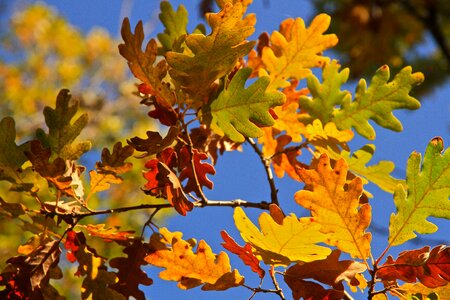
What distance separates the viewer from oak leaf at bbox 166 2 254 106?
996 millimetres

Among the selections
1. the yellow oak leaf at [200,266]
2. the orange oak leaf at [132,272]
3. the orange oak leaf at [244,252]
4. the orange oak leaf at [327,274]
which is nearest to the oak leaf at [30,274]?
the orange oak leaf at [132,272]

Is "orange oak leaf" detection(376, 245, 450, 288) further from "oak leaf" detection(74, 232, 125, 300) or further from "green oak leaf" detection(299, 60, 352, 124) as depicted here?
"oak leaf" detection(74, 232, 125, 300)

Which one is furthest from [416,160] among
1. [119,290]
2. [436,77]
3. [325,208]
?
[436,77]

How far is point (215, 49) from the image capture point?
1.01 metres

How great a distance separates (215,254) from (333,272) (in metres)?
0.23

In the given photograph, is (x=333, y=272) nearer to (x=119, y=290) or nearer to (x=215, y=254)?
(x=215, y=254)

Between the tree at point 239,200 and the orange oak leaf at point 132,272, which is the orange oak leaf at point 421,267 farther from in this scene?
the orange oak leaf at point 132,272

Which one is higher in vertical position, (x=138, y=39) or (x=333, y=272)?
(x=138, y=39)

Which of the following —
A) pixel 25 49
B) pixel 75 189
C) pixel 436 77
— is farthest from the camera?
pixel 25 49

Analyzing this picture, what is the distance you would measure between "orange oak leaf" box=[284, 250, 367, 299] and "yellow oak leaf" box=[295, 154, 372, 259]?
8 centimetres

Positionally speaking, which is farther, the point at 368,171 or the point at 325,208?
the point at 368,171

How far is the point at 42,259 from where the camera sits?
44.8 inches

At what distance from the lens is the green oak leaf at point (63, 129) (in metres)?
1.16

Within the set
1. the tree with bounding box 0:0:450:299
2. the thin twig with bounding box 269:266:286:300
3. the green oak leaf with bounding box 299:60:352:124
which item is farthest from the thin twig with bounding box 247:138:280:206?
the thin twig with bounding box 269:266:286:300
